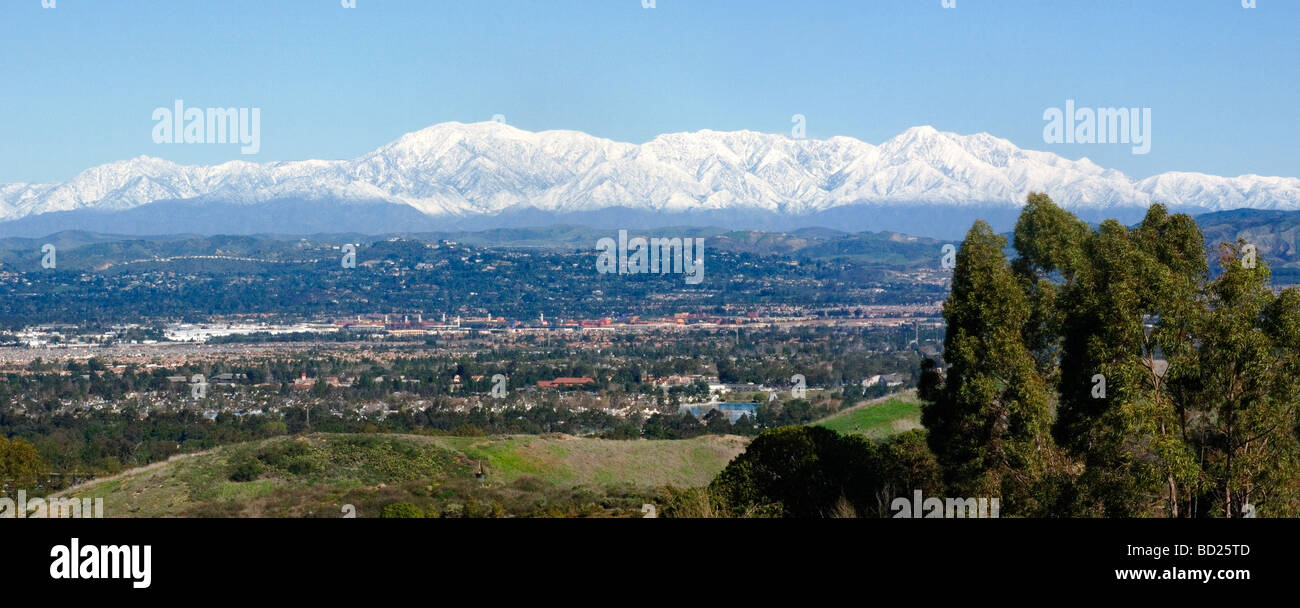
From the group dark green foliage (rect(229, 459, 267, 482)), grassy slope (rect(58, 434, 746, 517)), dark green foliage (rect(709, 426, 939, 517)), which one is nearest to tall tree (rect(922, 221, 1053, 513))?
dark green foliage (rect(709, 426, 939, 517))

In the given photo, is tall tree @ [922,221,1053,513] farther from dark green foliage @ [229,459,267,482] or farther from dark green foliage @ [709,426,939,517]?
dark green foliage @ [229,459,267,482]

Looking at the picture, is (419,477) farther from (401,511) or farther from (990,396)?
(990,396)

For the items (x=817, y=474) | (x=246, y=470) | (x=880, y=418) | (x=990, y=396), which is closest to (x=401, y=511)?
(x=817, y=474)

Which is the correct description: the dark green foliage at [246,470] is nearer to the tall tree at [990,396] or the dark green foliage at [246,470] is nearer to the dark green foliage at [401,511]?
the dark green foliage at [401,511]

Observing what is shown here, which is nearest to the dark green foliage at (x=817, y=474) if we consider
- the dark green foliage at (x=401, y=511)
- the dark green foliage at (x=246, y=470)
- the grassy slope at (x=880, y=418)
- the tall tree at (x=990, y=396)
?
the tall tree at (x=990, y=396)

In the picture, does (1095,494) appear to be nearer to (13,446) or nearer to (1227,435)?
(1227,435)

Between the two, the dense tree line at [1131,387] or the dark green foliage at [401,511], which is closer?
the dense tree line at [1131,387]

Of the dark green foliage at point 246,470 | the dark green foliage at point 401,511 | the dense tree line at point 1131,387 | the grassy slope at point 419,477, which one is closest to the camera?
the dense tree line at point 1131,387
